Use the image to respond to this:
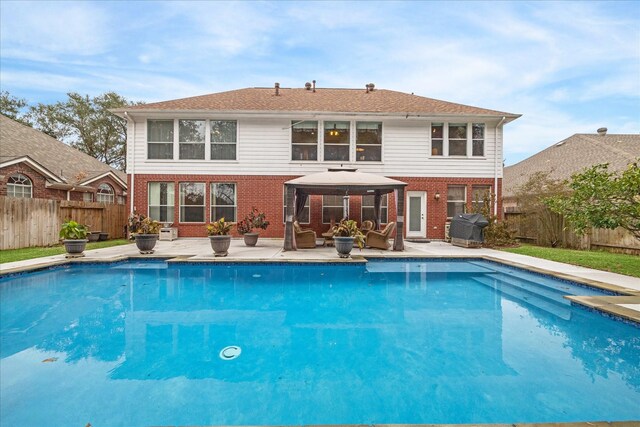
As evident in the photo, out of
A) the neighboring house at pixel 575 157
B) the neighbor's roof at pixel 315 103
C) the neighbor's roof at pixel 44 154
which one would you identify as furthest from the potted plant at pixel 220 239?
the neighboring house at pixel 575 157

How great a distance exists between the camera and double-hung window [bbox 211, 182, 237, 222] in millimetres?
13875

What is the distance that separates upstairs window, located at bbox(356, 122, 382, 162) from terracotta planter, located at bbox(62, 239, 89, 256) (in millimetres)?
10814

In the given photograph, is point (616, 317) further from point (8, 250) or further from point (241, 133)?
point (8, 250)

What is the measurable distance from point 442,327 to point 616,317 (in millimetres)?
2522

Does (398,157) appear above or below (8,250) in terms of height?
above

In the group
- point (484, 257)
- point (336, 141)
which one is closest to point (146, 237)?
point (336, 141)

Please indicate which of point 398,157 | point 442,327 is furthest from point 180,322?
point 398,157

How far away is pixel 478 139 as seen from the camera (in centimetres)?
1405

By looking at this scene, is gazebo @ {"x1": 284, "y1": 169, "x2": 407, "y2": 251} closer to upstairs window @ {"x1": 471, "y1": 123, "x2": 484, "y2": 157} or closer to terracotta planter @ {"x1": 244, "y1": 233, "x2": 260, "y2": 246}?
terracotta planter @ {"x1": 244, "y1": 233, "x2": 260, "y2": 246}

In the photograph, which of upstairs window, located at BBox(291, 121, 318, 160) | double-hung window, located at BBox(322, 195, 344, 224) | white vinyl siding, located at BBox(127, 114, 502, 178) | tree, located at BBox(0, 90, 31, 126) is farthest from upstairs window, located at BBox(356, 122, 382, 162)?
tree, located at BBox(0, 90, 31, 126)

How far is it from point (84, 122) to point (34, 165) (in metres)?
19.4

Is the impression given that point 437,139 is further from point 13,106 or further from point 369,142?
point 13,106

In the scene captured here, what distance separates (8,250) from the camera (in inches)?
397

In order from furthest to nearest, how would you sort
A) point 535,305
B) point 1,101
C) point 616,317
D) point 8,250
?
point 1,101 → point 8,250 → point 535,305 → point 616,317
